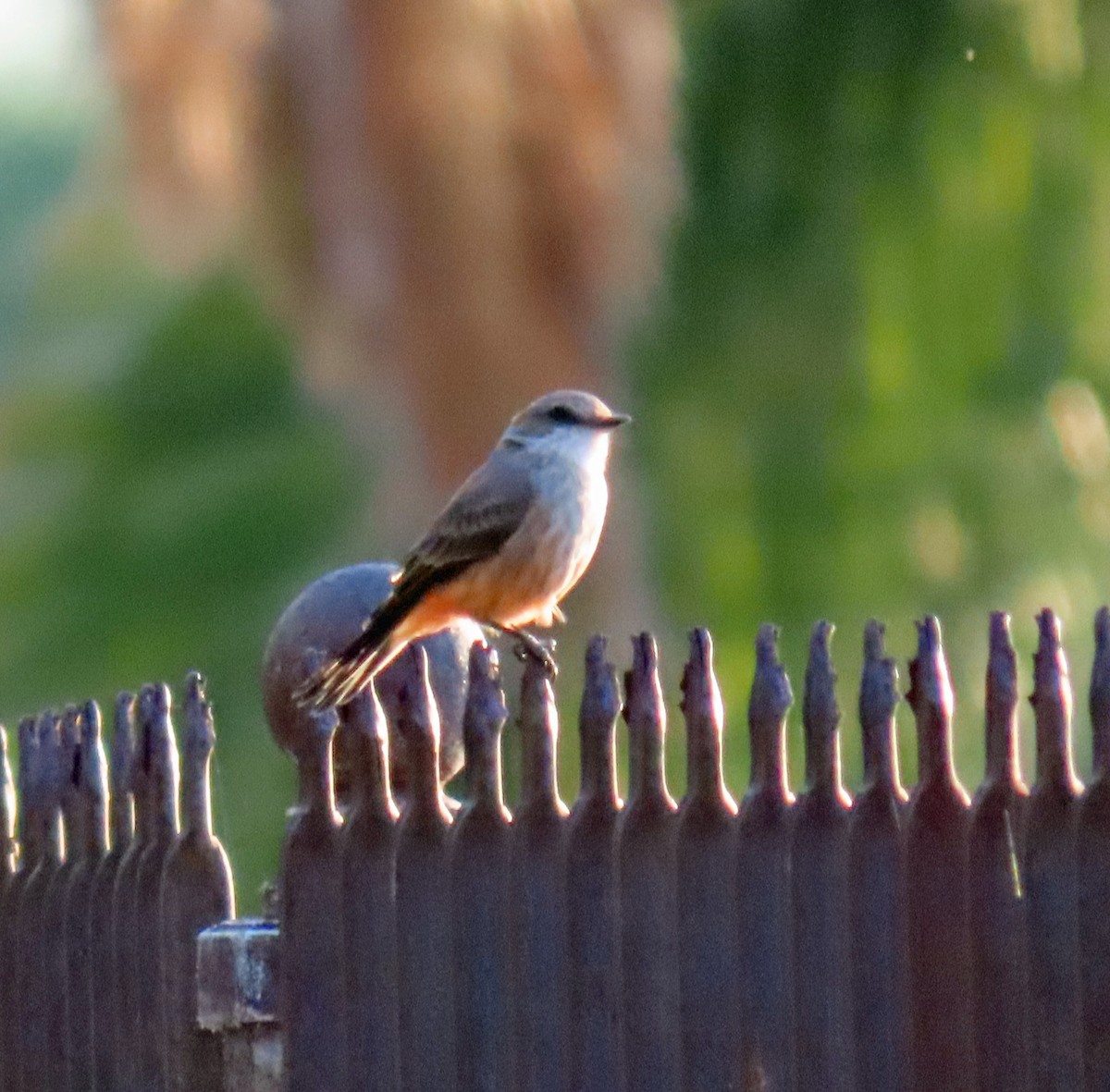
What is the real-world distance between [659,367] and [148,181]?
15.5 feet

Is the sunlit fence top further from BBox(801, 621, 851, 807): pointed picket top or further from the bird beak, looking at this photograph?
the bird beak

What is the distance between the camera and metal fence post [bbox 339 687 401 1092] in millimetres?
4422

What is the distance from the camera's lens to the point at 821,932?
4.02 m

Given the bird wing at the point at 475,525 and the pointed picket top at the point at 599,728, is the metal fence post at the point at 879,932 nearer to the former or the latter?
the pointed picket top at the point at 599,728

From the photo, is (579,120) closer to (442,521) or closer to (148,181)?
(148,181)

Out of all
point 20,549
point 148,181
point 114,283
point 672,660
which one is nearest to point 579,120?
point 148,181

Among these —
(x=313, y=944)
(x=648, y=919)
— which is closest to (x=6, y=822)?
→ (x=313, y=944)

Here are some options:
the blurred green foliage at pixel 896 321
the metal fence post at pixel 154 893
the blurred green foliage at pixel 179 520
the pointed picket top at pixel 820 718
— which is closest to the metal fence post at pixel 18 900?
the metal fence post at pixel 154 893

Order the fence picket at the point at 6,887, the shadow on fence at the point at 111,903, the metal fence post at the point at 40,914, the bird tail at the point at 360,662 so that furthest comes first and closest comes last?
1. the fence picket at the point at 6,887
2. the metal fence post at the point at 40,914
3. the shadow on fence at the point at 111,903
4. the bird tail at the point at 360,662

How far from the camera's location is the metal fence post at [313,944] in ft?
14.6

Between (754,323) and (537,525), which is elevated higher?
(754,323)

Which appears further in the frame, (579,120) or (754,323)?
(754,323)

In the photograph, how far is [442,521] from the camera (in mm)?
7121

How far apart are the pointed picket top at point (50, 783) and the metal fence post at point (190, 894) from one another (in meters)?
0.83
